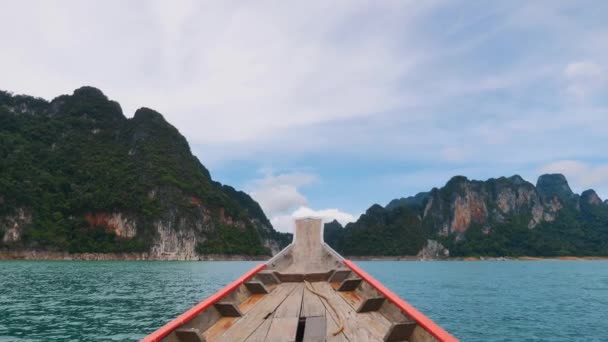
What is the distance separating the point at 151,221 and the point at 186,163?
132ft

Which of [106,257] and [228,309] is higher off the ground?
[228,309]

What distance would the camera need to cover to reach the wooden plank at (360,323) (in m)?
3.80

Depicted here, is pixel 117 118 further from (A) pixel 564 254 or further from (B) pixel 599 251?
(B) pixel 599 251

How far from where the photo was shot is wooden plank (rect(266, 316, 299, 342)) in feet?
12.4

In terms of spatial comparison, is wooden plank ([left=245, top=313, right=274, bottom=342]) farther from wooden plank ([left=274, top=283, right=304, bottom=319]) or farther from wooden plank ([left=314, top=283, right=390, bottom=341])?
wooden plank ([left=314, top=283, right=390, bottom=341])

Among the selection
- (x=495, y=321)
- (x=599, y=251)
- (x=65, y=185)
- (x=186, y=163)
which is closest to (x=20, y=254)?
(x=65, y=185)

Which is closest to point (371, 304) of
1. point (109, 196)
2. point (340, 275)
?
point (340, 275)

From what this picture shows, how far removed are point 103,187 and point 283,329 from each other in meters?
157

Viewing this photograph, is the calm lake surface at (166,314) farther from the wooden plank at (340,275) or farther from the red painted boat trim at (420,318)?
the red painted boat trim at (420,318)

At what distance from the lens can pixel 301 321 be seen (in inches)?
172

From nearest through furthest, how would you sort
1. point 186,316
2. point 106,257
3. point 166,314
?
point 186,316
point 166,314
point 106,257

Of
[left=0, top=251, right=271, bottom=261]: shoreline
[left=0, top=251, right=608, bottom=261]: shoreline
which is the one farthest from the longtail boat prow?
[left=0, top=251, right=271, bottom=261]: shoreline

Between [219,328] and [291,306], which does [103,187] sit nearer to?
[291,306]

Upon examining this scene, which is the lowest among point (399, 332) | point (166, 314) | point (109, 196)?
point (166, 314)
